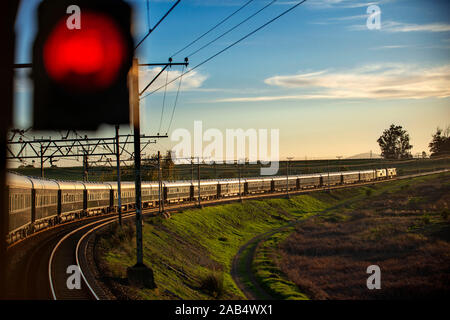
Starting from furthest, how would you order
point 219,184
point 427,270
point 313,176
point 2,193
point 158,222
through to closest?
point 313,176
point 219,184
point 158,222
point 427,270
point 2,193

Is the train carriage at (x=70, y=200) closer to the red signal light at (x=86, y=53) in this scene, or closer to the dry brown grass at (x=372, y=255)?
Result: the dry brown grass at (x=372, y=255)

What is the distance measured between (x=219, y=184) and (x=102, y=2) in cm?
6100

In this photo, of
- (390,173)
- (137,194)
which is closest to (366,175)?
(390,173)

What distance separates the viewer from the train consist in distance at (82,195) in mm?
25875

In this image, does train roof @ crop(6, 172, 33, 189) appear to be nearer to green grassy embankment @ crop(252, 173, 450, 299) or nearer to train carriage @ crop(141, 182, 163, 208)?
green grassy embankment @ crop(252, 173, 450, 299)

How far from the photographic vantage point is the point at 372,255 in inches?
1582

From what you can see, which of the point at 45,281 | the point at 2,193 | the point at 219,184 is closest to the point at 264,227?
the point at 219,184

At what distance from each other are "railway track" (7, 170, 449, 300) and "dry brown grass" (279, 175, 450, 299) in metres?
15.2

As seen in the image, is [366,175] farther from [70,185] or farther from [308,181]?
[70,185]

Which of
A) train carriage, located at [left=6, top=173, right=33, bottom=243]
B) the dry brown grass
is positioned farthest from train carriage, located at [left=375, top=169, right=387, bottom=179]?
train carriage, located at [left=6, top=173, right=33, bottom=243]
